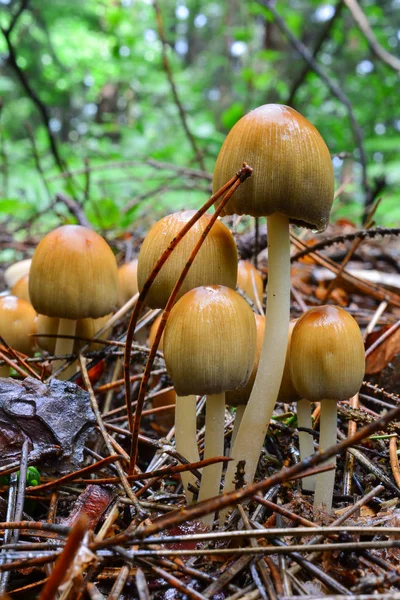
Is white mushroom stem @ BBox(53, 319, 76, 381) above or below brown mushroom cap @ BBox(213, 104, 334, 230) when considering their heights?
below

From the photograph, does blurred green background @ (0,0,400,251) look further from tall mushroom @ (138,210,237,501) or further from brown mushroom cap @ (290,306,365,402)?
brown mushroom cap @ (290,306,365,402)

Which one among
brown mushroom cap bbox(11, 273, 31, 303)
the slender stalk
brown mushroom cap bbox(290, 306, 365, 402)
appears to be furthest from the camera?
brown mushroom cap bbox(11, 273, 31, 303)

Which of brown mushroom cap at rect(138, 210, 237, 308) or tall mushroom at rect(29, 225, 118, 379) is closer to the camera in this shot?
brown mushroom cap at rect(138, 210, 237, 308)

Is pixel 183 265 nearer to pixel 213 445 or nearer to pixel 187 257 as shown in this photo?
pixel 187 257

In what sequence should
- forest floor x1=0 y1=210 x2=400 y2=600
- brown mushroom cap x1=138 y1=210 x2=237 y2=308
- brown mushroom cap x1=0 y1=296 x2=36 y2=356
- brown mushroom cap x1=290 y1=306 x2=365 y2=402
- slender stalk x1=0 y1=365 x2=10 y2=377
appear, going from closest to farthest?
forest floor x1=0 y1=210 x2=400 y2=600, brown mushroom cap x1=290 y1=306 x2=365 y2=402, brown mushroom cap x1=138 y1=210 x2=237 y2=308, slender stalk x1=0 y1=365 x2=10 y2=377, brown mushroom cap x1=0 y1=296 x2=36 y2=356

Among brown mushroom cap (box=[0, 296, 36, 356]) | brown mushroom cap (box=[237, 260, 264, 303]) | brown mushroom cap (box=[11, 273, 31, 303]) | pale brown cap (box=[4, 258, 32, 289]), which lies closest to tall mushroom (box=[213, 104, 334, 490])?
brown mushroom cap (box=[237, 260, 264, 303])

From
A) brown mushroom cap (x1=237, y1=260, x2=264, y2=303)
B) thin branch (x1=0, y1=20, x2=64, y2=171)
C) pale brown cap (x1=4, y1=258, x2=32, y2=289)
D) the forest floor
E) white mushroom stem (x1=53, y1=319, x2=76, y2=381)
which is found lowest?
the forest floor

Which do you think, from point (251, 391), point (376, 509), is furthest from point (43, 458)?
point (376, 509)

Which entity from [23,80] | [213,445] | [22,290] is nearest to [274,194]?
[213,445]
